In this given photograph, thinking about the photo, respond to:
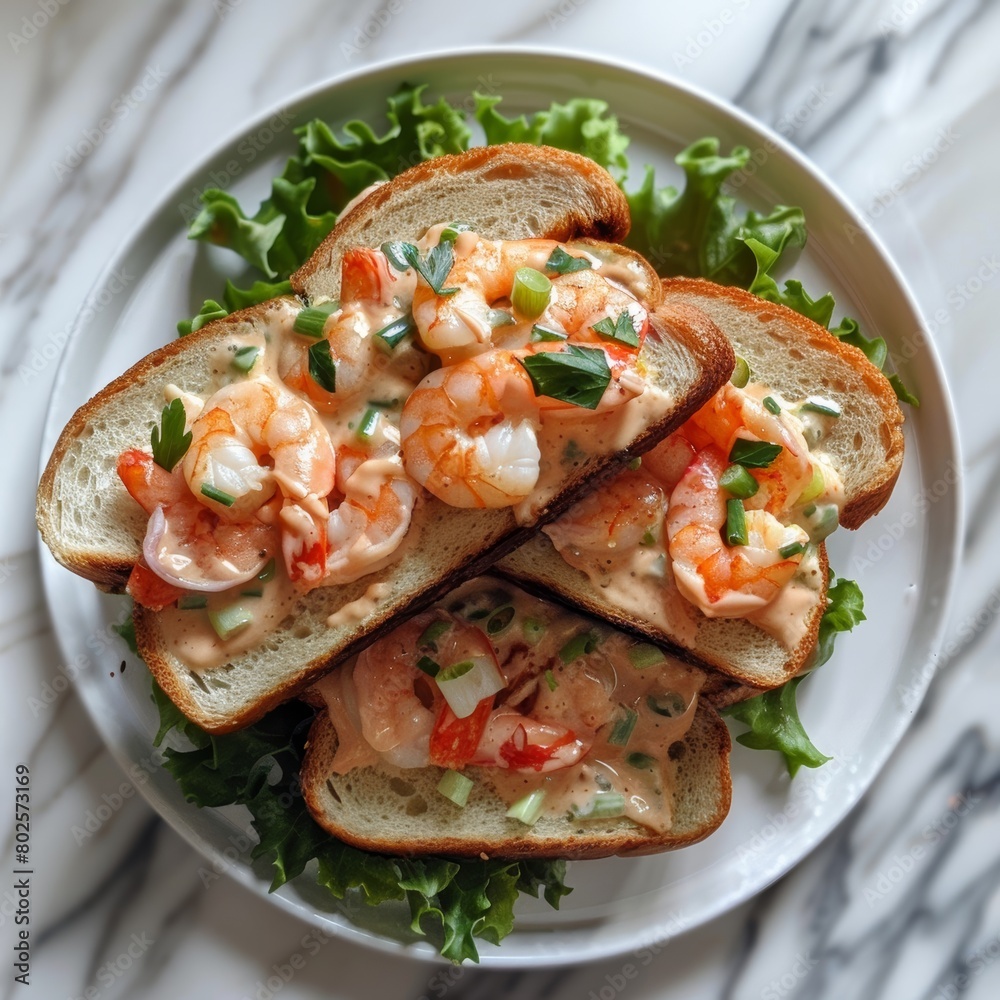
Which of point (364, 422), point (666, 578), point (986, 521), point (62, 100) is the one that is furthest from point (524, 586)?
point (62, 100)

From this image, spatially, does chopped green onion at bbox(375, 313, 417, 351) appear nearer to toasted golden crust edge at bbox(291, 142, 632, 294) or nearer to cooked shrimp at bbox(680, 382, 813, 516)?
toasted golden crust edge at bbox(291, 142, 632, 294)

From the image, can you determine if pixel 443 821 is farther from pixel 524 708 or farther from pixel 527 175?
pixel 527 175

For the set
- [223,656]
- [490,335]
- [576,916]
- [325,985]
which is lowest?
[325,985]

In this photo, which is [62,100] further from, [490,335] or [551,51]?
[490,335]

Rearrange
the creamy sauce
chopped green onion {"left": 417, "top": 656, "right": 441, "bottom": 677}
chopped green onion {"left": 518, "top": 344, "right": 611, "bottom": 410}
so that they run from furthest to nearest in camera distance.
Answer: chopped green onion {"left": 417, "top": 656, "right": 441, "bottom": 677}, the creamy sauce, chopped green onion {"left": 518, "top": 344, "right": 611, "bottom": 410}

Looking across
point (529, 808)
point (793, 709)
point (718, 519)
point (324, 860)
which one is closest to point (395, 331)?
point (718, 519)

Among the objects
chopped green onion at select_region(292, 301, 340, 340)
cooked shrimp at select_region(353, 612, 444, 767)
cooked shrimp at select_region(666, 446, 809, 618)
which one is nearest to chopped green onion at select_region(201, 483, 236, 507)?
chopped green onion at select_region(292, 301, 340, 340)
